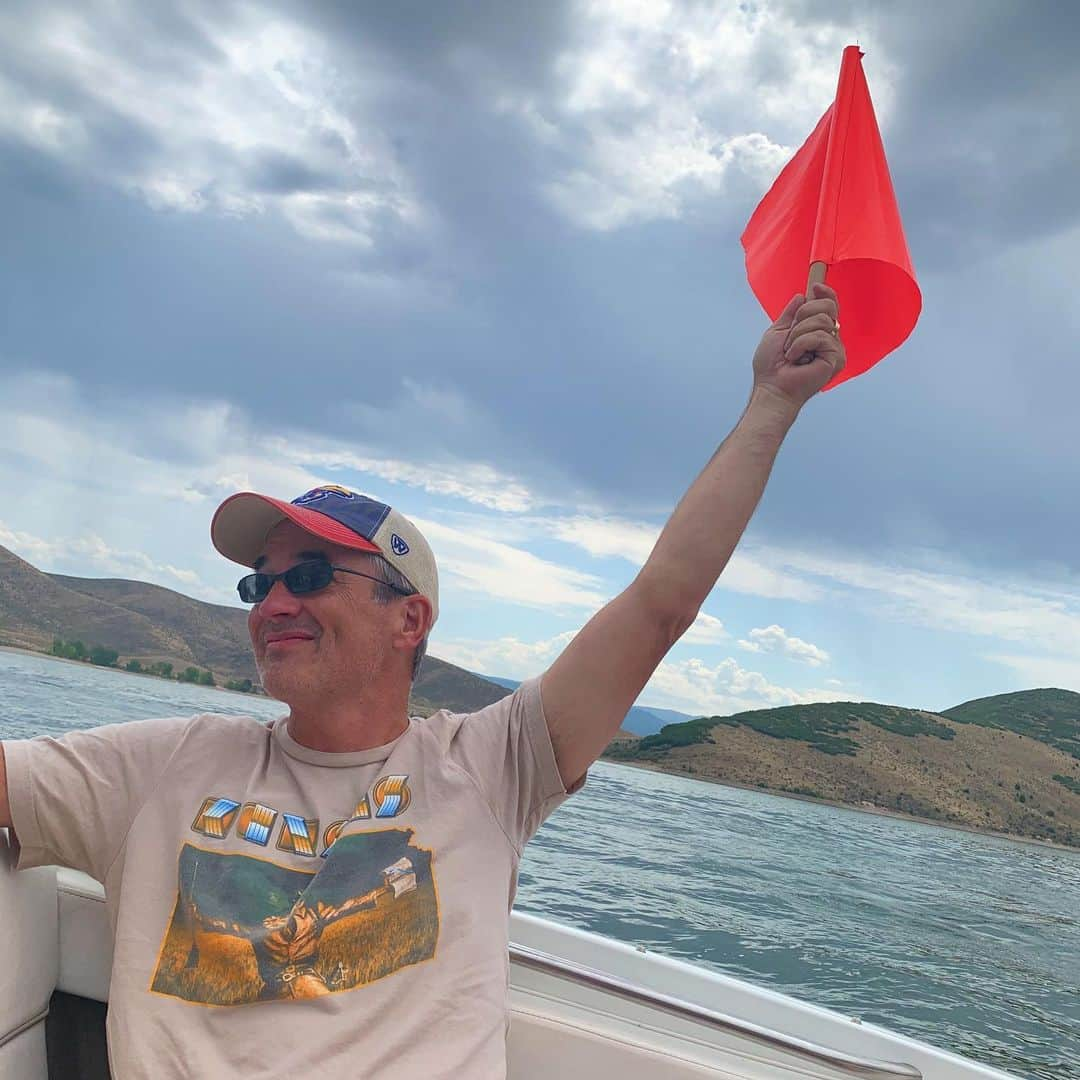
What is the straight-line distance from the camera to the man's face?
165cm

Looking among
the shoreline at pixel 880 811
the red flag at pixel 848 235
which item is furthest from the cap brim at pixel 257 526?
the shoreline at pixel 880 811

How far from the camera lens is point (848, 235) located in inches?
66.2

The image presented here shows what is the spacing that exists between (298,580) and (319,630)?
0.10 m

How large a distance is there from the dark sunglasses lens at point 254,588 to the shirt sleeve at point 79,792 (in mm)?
315

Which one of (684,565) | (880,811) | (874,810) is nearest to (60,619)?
(874,810)

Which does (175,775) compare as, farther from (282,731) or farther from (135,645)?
(135,645)

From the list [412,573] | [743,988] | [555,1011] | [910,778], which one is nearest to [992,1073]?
[743,988]

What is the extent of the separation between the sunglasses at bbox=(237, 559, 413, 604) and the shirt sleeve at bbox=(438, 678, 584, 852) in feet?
1.20

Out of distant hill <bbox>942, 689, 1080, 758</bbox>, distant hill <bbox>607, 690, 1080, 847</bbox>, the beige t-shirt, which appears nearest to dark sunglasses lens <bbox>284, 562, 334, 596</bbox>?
the beige t-shirt

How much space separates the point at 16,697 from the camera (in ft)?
54.7

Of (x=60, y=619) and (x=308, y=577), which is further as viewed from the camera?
(x=60, y=619)

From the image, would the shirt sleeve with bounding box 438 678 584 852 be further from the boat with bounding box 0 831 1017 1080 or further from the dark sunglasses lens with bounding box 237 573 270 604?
the dark sunglasses lens with bounding box 237 573 270 604

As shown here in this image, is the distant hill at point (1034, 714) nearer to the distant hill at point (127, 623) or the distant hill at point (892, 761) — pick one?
the distant hill at point (892, 761)

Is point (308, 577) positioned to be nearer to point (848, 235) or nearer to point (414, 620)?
point (414, 620)
